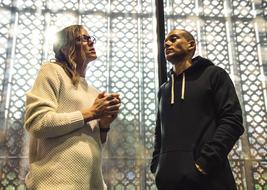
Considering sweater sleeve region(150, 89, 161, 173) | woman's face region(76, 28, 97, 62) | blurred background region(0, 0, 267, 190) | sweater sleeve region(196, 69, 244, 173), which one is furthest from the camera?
blurred background region(0, 0, 267, 190)

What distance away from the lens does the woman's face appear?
4.47 feet

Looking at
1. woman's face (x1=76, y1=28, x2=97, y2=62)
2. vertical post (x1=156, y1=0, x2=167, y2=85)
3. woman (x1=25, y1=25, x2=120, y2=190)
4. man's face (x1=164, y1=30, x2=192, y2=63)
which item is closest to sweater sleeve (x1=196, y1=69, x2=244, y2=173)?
man's face (x1=164, y1=30, x2=192, y2=63)

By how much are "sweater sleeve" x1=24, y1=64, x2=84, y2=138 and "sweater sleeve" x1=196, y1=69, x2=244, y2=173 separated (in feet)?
A: 1.42

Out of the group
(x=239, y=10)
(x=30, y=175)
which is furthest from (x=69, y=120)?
(x=239, y=10)

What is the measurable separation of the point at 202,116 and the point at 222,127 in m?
0.10

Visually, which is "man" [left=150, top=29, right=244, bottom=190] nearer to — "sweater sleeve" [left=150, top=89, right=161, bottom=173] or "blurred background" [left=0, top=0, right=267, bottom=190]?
"sweater sleeve" [left=150, top=89, right=161, bottom=173]

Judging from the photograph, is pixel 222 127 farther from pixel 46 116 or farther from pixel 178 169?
pixel 46 116

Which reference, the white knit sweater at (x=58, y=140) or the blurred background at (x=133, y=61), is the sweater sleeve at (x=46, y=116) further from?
the blurred background at (x=133, y=61)

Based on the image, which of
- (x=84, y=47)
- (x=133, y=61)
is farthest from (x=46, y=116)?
(x=133, y=61)

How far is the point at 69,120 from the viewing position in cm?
114

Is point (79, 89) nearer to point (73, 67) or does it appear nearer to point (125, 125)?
point (73, 67)

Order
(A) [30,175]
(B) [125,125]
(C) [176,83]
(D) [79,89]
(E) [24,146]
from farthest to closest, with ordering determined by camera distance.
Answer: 1. (B) [125,125]
2. (E) [24,146]
3. (C) [176,83]
4. (D) [79,89]
5. (A) [30,175]

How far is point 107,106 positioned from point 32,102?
0.78ft

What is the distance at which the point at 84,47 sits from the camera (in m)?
1.37
